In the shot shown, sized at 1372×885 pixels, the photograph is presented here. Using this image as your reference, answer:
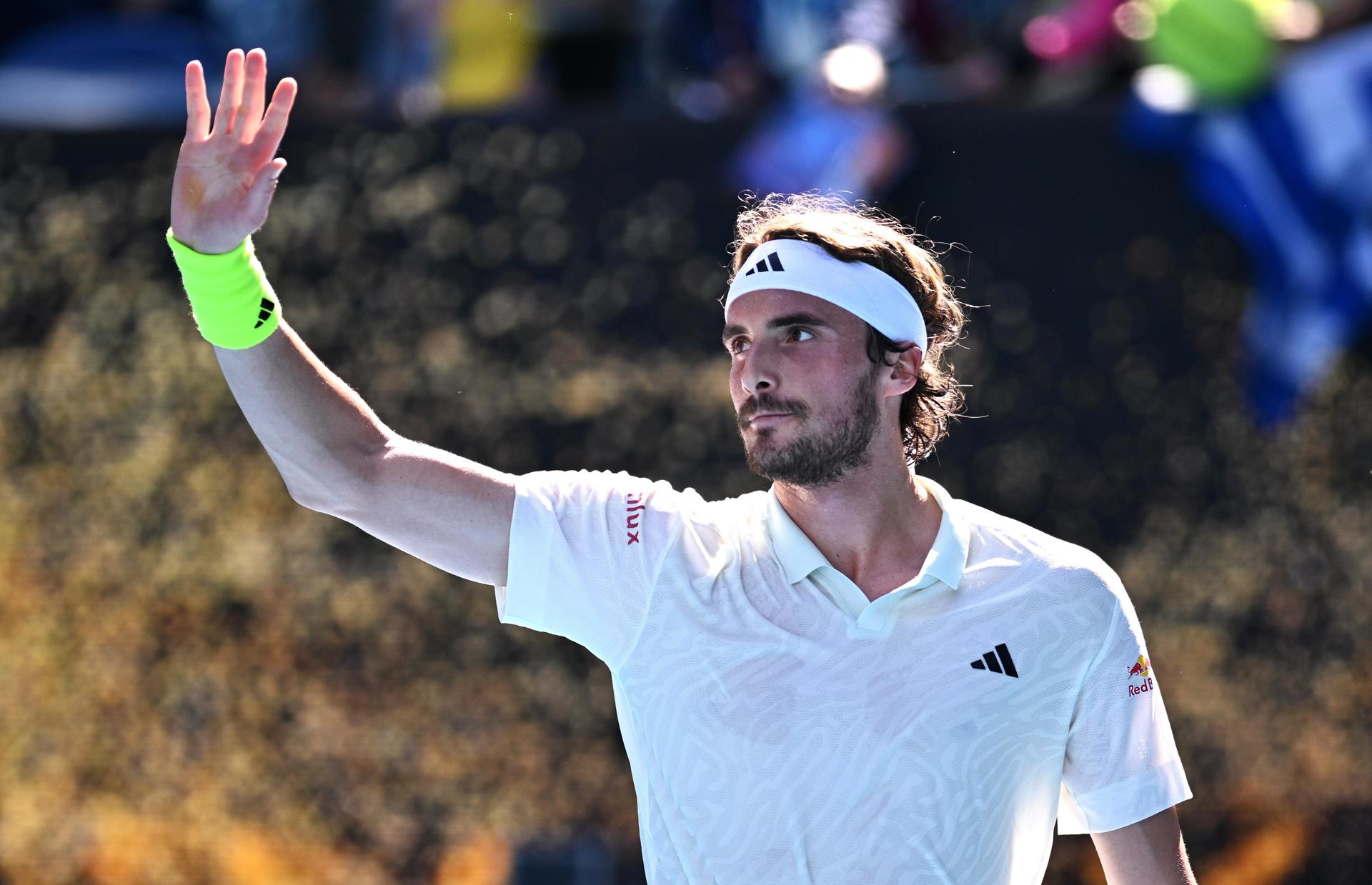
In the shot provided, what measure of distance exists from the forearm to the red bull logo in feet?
4.14

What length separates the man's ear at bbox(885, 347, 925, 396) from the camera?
2.89 metres

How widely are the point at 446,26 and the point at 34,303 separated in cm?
197

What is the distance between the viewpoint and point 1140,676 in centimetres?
268

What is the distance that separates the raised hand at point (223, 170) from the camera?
2.47 m

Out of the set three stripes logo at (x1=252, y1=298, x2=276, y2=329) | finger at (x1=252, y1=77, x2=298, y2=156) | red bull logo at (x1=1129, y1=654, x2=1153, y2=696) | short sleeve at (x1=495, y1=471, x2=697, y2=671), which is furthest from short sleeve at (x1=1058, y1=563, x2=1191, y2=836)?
finger at (x1=252, y1=77, x2=298, y2=156)

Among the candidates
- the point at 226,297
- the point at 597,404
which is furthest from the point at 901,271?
the point at 597,404

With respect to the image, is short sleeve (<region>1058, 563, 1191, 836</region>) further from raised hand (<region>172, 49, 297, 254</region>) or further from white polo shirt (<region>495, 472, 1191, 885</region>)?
raised hand (<region>172, 49, 297, 254</region>)

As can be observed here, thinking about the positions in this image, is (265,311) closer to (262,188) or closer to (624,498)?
(262,188)

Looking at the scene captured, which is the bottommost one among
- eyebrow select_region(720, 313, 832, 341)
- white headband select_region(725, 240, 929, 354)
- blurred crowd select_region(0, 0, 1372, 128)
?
eyebrow select_region(720, 313, 832, 341)

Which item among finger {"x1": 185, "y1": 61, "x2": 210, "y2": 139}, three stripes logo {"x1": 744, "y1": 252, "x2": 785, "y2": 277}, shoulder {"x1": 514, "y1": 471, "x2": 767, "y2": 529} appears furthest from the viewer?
three stripes logo {"x1": 744, "y1": 252, "x2": 785, "y2": 277}

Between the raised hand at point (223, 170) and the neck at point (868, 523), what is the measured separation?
3.18 feet

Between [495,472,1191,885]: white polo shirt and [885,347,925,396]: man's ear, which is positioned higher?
[885,347,925,396]: man's ear

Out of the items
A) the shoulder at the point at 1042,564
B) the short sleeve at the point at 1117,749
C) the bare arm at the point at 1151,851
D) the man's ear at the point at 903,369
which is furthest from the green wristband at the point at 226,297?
the bare arm at the point at 1151,851

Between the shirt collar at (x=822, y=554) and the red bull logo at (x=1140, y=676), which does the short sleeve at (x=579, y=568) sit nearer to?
the shirt collar at (x=822, y=554)
